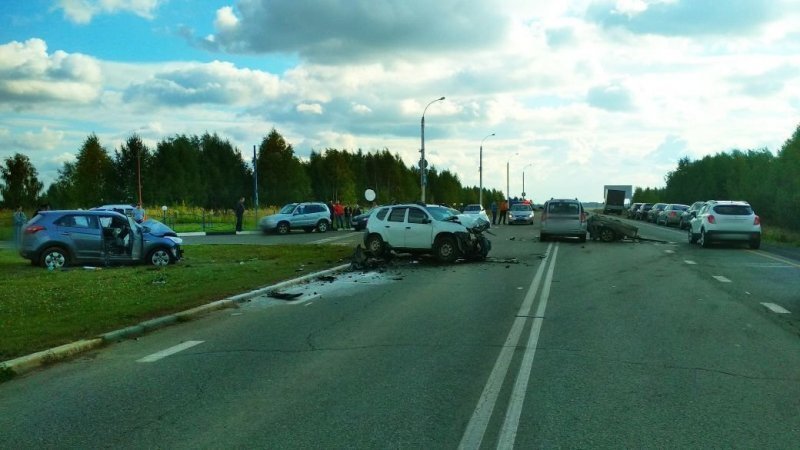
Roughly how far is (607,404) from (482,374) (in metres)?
1.38

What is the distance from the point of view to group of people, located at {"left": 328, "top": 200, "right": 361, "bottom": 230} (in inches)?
1756

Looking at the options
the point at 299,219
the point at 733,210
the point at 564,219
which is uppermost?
the point at 733,210

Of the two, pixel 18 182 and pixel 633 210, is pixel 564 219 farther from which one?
pixel 18 182

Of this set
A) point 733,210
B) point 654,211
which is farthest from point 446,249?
point 654,211

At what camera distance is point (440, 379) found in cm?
658

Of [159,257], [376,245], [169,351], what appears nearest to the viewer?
[169,351]

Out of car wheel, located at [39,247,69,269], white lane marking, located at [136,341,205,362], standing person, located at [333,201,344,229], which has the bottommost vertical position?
white lane marking, located at [136,341,205,362]

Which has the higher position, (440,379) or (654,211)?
(654,211)

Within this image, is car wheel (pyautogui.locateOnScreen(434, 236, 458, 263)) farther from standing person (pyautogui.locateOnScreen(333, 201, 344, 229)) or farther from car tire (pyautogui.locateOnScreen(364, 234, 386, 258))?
standing person (pyautogui.locateOnScreen(333, 201, 344, 229))

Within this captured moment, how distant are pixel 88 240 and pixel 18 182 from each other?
56006 millimetres

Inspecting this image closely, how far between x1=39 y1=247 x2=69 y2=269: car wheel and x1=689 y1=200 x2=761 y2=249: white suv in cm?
2177

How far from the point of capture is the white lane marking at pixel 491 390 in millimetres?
4953

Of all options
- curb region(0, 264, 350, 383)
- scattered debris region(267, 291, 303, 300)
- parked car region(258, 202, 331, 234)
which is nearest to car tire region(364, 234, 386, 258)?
scattered debris region(267, 291, 303, 300)

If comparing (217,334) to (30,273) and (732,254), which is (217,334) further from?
(732,254)
